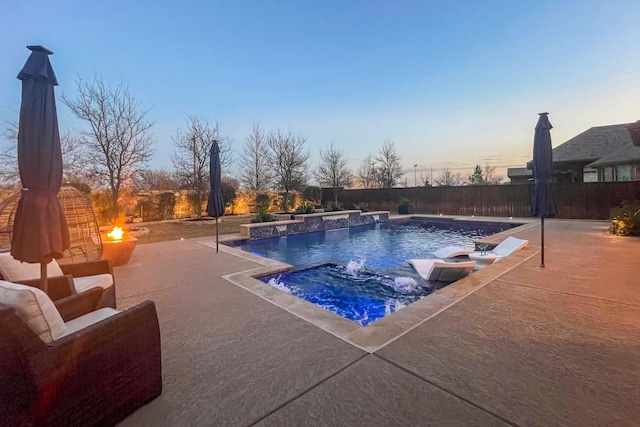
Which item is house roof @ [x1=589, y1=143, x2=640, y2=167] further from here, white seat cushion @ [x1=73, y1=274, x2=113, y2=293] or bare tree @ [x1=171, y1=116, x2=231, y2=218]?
bare tree @ [x1=171, y1=116, x2=231, y2=218]

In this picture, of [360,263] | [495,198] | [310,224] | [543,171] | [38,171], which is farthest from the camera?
[495,198]

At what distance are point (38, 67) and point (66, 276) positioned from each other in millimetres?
1755

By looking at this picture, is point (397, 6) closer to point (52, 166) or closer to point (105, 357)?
point (52, 166)

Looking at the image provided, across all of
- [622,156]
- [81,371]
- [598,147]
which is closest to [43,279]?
[81,371]

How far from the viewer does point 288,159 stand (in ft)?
59.6

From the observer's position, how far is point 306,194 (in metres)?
19.5

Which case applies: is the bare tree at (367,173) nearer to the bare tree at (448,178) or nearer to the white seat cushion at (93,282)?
the bare tree at (448,178)

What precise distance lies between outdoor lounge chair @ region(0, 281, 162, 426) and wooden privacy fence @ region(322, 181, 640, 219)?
15.2 metres

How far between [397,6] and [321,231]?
27.6ft

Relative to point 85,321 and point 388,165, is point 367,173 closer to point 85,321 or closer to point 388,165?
point 388,165

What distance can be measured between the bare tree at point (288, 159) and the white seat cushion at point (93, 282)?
14212 mm

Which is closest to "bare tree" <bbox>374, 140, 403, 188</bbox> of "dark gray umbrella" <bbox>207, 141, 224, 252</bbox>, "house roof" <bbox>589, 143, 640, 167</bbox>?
"house roof" <bbox>589, 143, 640, 167</bbox>

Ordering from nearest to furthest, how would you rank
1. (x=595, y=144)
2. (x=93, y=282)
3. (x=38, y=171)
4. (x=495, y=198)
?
(x=38, y=171)
(x=93, y=282)
(x=495, y=198)
(x=595, y=144)

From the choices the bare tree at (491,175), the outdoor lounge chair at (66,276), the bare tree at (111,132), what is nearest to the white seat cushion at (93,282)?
the outdoor lounge chair at (66,276)
